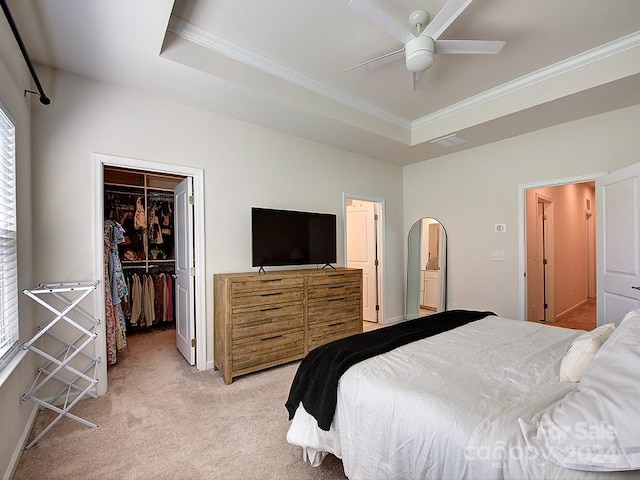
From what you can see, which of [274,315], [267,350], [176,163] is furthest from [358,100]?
[267,350]

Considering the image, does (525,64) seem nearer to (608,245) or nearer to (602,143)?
(602,143)

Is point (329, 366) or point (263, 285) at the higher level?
point (263, 285)

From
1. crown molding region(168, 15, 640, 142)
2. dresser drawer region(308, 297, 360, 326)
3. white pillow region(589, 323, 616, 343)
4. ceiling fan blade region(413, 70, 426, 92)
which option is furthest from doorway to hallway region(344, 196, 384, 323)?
white pillow region(589, 323, 616, 343)

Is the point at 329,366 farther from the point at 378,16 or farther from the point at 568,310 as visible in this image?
the point at 568,310

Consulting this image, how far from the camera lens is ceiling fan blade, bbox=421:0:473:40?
1812 mm

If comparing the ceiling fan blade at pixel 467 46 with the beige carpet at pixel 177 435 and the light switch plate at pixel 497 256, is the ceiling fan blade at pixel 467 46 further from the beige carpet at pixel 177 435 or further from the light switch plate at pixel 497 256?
the beige carpet at pixel 177 435

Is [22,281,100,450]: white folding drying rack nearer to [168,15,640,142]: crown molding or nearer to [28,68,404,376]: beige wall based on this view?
[28,68,404,376]: beige wall

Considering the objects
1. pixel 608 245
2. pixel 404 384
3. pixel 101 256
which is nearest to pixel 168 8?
pixel 101 256

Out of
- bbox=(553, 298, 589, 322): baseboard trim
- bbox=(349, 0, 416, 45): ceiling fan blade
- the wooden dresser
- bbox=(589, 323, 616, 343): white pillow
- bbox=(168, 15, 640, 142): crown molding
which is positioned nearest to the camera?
bbox=(589, 323, 616, 343): white pillow

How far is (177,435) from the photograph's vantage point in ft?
6.82

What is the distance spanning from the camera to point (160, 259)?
4.69 m

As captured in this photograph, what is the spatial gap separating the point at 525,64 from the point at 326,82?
1.89 meters

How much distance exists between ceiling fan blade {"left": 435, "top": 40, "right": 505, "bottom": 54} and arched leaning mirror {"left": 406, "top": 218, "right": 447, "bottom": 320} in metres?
2.96

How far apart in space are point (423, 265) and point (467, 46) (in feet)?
12.1
